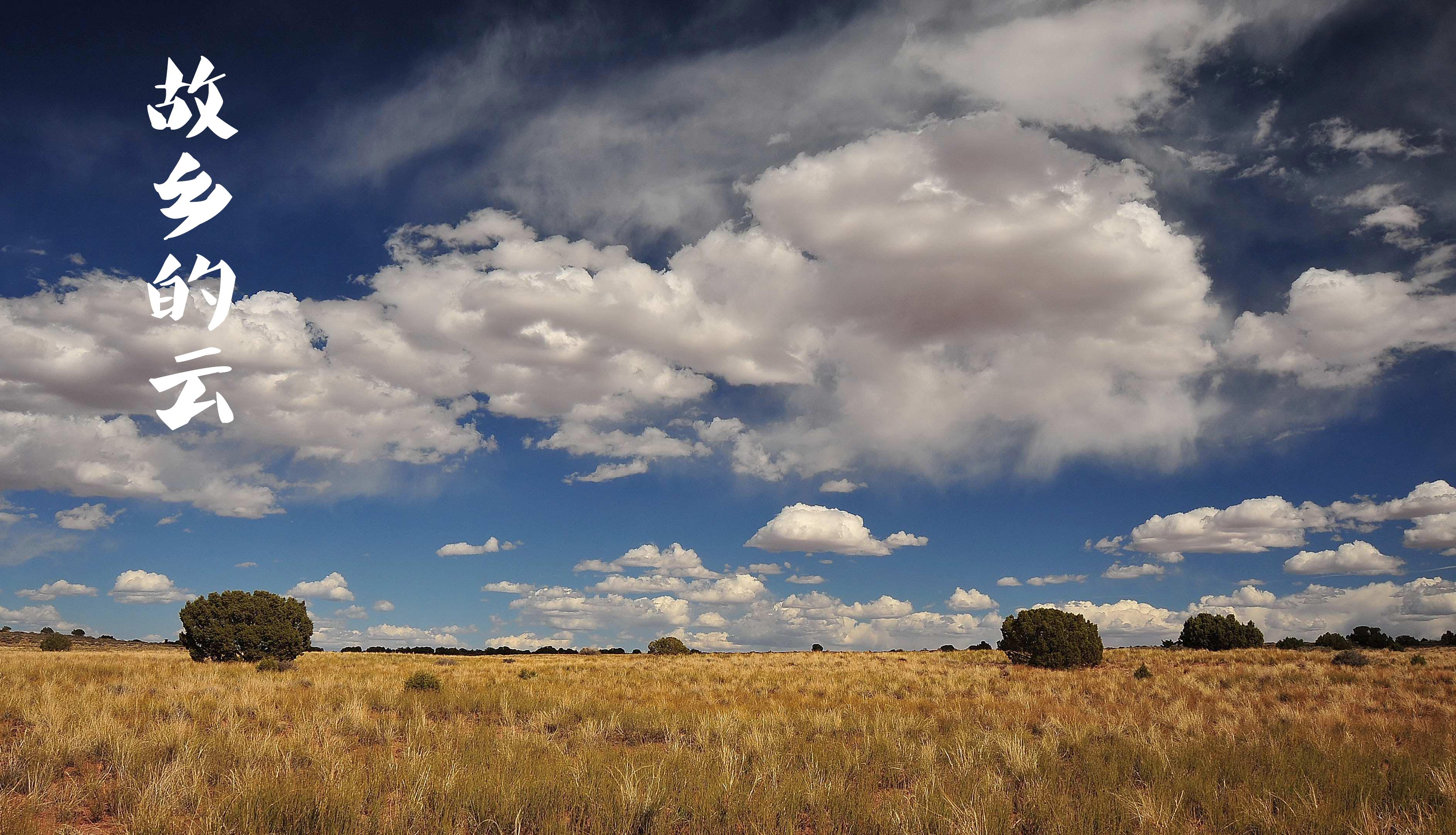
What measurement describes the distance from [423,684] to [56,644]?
62.5m

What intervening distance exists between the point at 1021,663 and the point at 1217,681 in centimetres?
1164

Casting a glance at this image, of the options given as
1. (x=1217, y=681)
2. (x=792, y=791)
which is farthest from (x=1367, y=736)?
(x=1217, y=681)

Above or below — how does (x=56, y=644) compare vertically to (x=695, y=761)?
below

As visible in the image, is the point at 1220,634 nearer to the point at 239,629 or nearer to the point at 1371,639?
the point at 1371,639

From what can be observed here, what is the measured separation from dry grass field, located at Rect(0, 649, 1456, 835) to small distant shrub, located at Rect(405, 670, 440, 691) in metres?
0.73

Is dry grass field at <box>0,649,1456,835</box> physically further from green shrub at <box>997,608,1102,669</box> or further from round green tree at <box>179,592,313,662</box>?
round green tree at <box>179,592,313,662</box>

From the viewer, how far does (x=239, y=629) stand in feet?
123

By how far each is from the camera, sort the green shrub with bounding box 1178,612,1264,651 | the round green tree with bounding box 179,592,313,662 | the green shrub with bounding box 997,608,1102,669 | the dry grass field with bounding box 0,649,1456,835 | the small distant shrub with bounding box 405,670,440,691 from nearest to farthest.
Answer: the dry grass field with bounding box 0,649,1456,835, the small distant shrub with bounding box 405,670,440,691, the green shrub with bounding box 997,608,1102,669, the round green tree with bounding box 179,592,313,662, the green shrub with bounding box 1178,612,1264,651

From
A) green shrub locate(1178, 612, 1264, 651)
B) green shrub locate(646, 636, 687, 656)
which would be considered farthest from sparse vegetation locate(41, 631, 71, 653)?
green shrub locate(1178, 612, 1264, 651)

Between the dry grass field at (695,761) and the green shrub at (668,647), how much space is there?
37.6 m

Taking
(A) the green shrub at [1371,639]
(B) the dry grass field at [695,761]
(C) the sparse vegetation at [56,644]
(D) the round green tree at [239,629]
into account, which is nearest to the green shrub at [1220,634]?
(A) the green shrub at [1371,639]

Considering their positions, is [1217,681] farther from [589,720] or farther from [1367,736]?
[589,720]

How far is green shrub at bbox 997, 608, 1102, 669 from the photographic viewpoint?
34500mm

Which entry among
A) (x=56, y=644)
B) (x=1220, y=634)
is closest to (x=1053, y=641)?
(x=1220, y=634)
